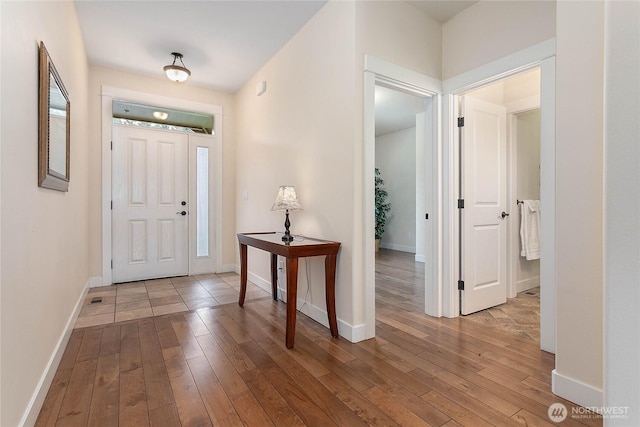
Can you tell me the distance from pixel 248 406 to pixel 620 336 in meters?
1.50

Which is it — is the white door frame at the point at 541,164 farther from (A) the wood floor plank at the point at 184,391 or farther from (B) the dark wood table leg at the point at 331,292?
(A) the wood floor plank at the point at 184,391

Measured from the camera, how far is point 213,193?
4.52 m

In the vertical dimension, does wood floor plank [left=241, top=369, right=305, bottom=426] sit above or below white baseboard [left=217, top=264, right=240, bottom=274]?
below

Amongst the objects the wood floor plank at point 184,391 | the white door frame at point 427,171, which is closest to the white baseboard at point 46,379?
the wood floor plank at point 184,391

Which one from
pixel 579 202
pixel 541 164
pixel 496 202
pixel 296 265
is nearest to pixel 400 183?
pixel 496 202

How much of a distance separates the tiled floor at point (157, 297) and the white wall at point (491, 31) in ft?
9.80

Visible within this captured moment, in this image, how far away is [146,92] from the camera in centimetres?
398

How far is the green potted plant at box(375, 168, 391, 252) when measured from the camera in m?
6.86

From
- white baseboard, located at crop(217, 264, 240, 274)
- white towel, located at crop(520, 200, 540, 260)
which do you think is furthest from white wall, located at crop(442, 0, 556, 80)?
white baseboard, located at crop(217, 264, 240, 274)

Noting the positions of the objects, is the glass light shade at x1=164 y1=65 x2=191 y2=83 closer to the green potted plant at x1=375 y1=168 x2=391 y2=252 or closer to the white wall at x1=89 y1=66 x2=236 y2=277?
the white wall at x1=89 y1=66 x2=236 y2=277

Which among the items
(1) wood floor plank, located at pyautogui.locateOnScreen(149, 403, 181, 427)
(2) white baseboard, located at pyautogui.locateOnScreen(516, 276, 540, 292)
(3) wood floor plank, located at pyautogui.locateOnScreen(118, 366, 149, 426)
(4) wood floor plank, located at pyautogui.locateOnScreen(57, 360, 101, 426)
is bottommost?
(4) wood floor plank, located at pyautogui.locateOnScreen(57, 360, 101, 426)

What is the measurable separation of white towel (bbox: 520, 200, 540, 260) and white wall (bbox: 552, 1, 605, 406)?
1.93 m

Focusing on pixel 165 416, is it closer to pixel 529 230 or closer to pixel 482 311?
pixel 482 311

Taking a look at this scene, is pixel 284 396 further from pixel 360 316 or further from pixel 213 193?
pixel 213 193
